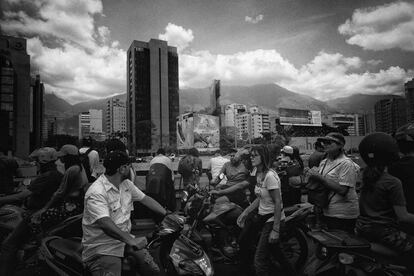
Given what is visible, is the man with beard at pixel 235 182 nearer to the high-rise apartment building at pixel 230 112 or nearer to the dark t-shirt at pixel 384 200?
the dark t-shirt at pixel 384 200

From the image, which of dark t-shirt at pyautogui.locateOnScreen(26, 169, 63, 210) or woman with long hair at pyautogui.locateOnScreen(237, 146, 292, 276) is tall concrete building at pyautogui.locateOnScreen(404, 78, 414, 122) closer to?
woman with long hair at pyautogui.locateOnScreen(237, 146, 292, 276)

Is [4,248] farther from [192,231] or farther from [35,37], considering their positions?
[35,37]

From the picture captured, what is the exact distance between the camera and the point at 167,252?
2.87m

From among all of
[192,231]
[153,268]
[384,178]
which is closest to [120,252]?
[153,268]

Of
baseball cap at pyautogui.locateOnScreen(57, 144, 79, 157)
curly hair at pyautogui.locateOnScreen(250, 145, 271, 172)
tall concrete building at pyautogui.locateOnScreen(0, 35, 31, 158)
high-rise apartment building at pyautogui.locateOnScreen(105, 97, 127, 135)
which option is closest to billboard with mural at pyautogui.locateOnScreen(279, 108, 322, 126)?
tall concrete building at pyautogui.locateOnScreen(0, 35, 31, 158)

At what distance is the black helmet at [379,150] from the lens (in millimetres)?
2268

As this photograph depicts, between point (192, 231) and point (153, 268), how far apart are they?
144cm

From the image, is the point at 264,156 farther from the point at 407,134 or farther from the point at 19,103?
the point at 19,103

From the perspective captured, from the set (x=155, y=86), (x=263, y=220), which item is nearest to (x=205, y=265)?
(x=263, y=220)

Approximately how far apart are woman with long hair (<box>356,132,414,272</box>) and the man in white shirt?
6.11ft

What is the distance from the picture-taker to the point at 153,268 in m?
2.34

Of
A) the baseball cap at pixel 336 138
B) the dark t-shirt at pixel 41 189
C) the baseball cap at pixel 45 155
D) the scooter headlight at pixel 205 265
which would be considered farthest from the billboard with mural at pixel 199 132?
→ the scooter headlight at pixel 205 265

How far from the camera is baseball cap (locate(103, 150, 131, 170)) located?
2.37 metres

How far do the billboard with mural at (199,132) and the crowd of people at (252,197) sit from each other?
6194 cm
